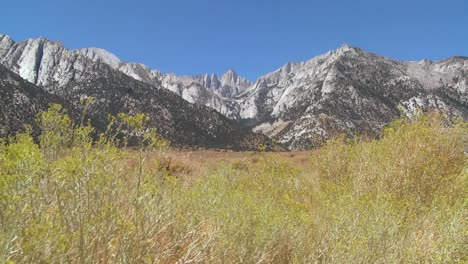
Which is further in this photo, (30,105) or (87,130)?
(30,105)

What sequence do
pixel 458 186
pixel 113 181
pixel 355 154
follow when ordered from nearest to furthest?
pixel 113 181
pixel 458 186
pixel 355 154

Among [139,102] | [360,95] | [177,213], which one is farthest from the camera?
[360,95]

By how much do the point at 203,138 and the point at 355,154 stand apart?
11063cm

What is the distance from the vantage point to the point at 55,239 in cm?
286

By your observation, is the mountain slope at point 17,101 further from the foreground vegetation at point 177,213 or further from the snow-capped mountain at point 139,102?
the foreground vegetation at point 177,213

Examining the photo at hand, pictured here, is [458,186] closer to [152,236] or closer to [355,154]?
[355,154]

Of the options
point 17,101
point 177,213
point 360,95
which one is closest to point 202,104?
point 360,95

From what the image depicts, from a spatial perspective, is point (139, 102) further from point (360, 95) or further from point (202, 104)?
point (360, 95)

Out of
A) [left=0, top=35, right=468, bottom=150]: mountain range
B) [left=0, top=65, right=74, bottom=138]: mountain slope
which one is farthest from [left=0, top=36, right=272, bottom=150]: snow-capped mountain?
[left=0, top=65, right=74, bottom=138]: mountain slope

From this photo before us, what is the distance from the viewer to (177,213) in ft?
15.7

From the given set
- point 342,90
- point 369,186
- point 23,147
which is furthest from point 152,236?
point 342,90

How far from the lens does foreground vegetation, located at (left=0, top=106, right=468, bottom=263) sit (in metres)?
2.94

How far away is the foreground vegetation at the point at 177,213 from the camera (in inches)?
116

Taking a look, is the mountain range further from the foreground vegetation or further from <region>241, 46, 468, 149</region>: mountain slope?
the foreground vegetation
